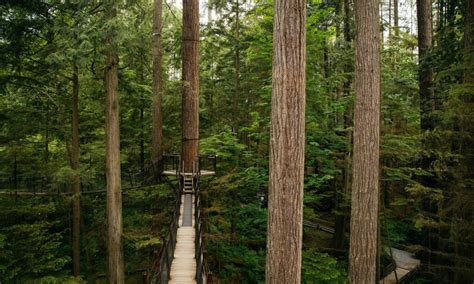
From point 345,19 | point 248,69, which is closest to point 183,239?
point 248,69

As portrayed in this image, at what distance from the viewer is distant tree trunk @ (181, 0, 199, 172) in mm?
10727

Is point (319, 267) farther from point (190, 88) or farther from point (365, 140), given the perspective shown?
point (190, 88)

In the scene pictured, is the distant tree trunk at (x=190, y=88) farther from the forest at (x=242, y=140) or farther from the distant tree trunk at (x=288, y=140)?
the distant tree trunk at (x=288, y=140)

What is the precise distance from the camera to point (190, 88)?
10.7 m

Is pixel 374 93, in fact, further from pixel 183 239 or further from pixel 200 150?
pixel 200 150

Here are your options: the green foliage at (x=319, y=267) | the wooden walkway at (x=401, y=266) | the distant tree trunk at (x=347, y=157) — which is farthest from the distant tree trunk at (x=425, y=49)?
the green foliage at (x=319, y=267)

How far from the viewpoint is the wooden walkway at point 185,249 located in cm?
645

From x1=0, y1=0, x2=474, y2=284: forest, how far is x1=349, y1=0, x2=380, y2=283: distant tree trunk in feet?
0.10

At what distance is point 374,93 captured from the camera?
20.6 ft

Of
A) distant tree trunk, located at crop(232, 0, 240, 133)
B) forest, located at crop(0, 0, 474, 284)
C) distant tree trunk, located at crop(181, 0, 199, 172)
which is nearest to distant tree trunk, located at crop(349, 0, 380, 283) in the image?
forest, located at crop(0, 0, 474, 284)

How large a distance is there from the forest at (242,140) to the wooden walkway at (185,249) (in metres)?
0.05

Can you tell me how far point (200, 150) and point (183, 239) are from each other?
4.10 meters

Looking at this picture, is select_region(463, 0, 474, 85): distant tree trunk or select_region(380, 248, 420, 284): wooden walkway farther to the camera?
select_region(380, 248, 420, 284): wooden walkway

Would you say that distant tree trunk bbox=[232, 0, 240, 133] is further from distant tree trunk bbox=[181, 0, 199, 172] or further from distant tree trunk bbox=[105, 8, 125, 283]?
distant tree trunk bbox=[105, 8, 125, 283]
